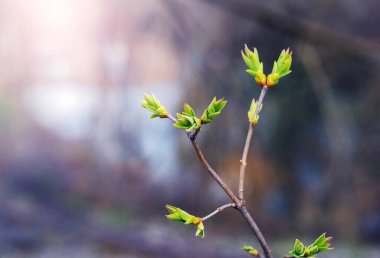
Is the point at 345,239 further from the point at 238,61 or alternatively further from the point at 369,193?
the point at 238,61

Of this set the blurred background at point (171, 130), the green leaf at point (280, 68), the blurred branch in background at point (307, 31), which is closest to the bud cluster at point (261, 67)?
the green leaf at point (280, 68)

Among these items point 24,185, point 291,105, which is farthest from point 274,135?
point 24,185

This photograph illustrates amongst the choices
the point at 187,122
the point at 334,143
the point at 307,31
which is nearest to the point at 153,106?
the point at 187,122

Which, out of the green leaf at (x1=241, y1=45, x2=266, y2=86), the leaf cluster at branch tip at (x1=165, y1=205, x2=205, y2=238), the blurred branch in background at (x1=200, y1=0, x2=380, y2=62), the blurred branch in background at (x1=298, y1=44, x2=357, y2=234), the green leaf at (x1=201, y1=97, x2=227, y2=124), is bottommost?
the leaf cluster at branch tip at (x1=165, y1=205, x2=205, y2=238)

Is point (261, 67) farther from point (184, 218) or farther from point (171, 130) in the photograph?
point (171, 130)

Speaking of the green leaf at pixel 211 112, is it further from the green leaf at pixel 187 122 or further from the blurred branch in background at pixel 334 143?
the blurred branch in background at pixel 334 143

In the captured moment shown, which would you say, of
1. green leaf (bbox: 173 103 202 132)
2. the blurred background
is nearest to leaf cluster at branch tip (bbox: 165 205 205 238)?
green leaf (bbox: 173 103 202 132)

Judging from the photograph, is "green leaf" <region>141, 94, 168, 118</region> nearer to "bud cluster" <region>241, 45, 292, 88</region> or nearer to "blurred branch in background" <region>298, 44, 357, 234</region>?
"bud cluster" <region>241, 45, 292, 88</region>

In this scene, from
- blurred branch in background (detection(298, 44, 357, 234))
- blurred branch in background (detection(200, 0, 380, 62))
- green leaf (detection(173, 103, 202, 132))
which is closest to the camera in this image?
green leaf (detection(173, 103, 202, 132))
